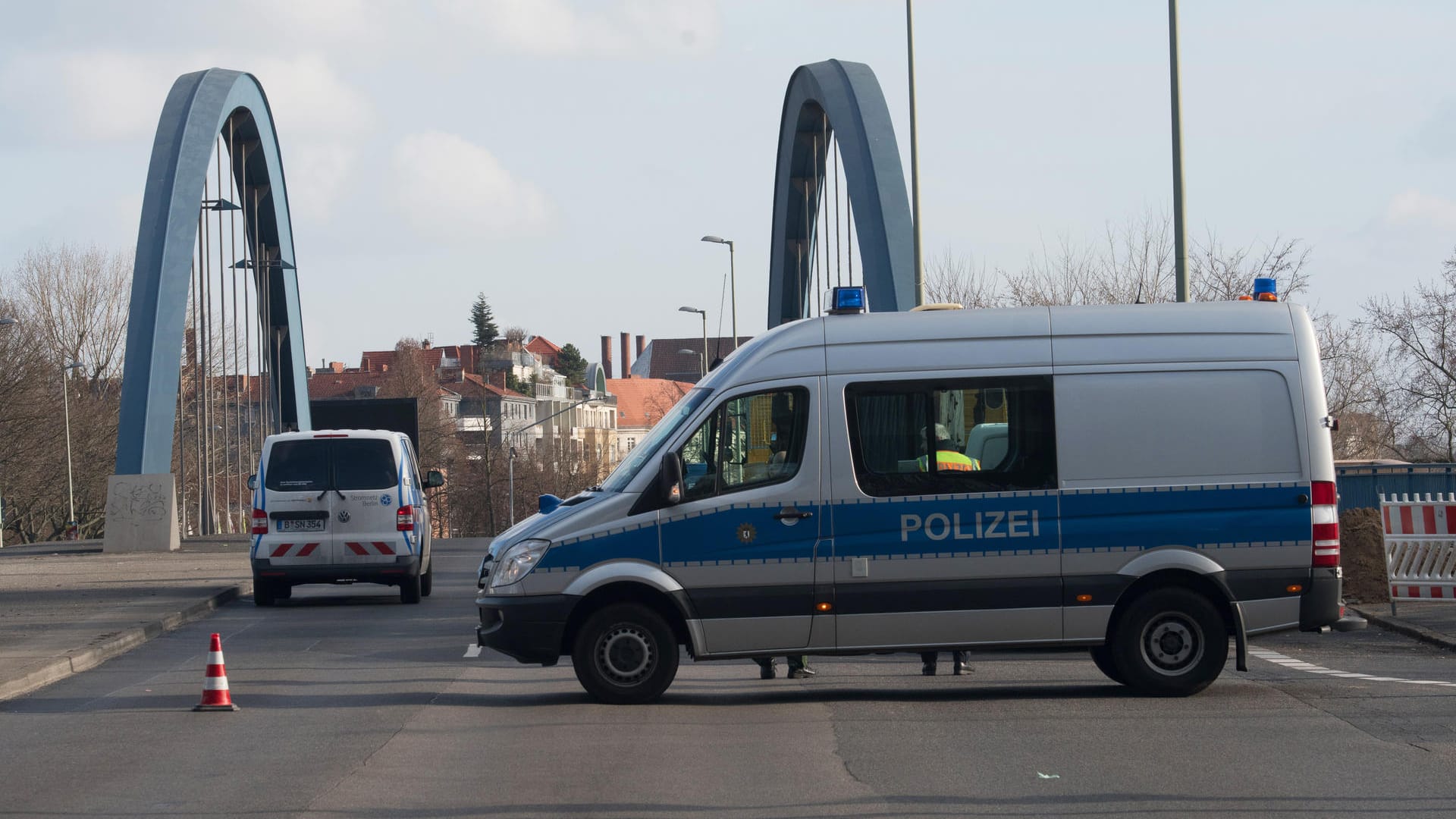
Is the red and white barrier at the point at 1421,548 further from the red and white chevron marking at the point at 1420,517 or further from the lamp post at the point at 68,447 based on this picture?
the lamp post at the point at 68,447

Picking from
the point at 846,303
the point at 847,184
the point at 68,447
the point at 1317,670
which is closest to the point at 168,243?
the point at 847,184

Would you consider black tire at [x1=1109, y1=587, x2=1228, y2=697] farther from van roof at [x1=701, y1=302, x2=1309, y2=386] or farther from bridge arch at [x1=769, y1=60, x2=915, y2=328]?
bridge arch at [x1=769, y1=60, x2=915, y2=328]

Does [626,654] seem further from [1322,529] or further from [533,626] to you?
[1322,529]

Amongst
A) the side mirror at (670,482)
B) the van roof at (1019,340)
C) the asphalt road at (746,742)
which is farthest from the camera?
the van roof at (1019,340)

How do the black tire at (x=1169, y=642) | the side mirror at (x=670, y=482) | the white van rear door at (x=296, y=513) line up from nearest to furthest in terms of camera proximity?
the side mirror at (x=670, y=482) < the black tire at (x=1169, y=642) < the white van rear door at (x=296, y=513)

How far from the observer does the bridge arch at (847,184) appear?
26.5 meters

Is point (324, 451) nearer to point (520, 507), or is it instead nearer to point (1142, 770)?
point (1142, 770)

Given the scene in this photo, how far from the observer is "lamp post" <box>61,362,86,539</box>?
174 ft

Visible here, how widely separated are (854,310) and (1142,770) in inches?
158

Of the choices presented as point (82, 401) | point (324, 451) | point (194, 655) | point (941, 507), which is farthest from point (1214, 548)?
point (82, 401)

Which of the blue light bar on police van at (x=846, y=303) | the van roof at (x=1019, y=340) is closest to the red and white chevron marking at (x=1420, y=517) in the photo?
the van roof at (x=1019, y=340)

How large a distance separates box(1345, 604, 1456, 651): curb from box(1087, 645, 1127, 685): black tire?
3.94 meters

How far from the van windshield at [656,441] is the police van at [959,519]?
6 centimetres

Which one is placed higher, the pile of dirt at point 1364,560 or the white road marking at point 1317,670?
the pile of dirt at point 1364,560
